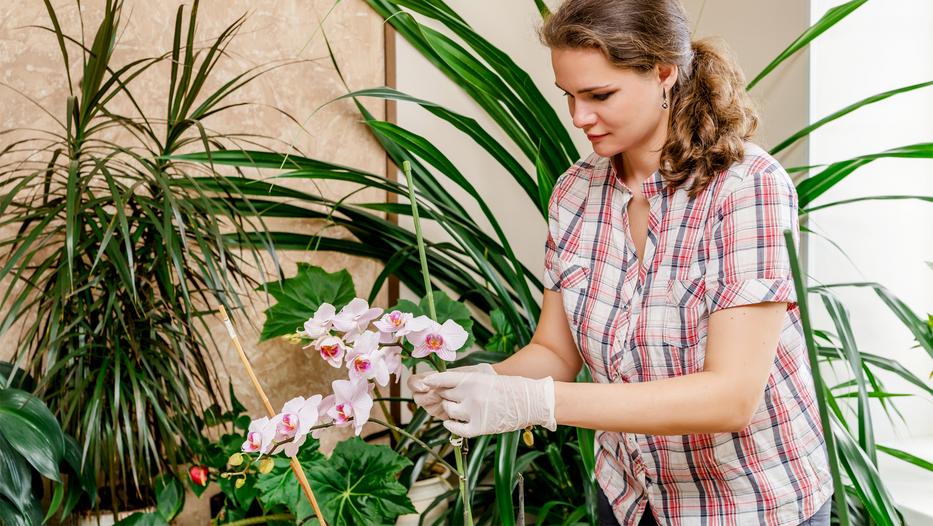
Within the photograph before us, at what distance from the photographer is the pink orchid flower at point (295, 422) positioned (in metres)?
0.68

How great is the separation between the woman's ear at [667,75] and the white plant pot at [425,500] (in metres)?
1.00

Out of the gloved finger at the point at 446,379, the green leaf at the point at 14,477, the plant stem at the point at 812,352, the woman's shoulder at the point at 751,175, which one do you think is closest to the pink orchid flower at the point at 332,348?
the gloved finger at the point at 446,379

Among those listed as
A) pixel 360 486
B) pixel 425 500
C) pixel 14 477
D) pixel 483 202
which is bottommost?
pixel 425 500

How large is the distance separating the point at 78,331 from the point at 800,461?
3.80 ft

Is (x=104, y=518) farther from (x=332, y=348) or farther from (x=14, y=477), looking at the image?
(x=332, y=348)

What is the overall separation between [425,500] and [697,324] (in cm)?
89

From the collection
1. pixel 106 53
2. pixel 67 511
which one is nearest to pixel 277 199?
pixel 106 53

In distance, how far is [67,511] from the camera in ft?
4.60

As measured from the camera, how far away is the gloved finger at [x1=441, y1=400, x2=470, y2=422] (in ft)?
3.20

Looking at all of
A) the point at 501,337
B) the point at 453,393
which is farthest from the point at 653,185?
the point at 501,337

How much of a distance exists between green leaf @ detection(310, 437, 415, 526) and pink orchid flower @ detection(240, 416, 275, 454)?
0.91m

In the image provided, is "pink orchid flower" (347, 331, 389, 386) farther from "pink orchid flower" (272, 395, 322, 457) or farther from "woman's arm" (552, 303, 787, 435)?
"woman's arm" (552, 303, 787, 435)

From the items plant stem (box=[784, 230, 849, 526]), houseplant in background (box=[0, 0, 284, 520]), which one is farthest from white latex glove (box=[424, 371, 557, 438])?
plant stem (box=[784, 230, 849, 526])

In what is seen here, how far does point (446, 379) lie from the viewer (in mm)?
932
